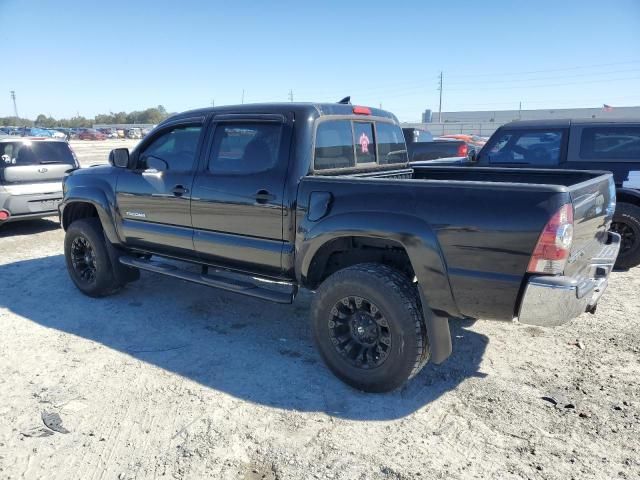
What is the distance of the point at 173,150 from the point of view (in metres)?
4.56

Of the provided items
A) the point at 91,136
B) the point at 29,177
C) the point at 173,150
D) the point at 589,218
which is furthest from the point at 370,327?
the point at 91,136

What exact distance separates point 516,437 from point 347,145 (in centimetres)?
249

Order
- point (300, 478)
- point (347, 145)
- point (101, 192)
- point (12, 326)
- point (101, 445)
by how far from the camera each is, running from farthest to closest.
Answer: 1. point (101, 192)
2. point (12, 326)
3. point (347, 145)
4. point (101, 445)
5. point (300, 478)

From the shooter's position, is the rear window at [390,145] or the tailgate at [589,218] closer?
the tailgate at [589,218]

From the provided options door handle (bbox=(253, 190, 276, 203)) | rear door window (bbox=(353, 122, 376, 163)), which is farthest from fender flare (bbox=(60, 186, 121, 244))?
rear door window (bbox=(353, 122, 376, 163))

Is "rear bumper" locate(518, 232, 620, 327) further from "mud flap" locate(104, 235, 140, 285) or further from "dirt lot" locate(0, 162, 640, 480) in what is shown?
"mud flap" locate(104, 235, 140, 285)

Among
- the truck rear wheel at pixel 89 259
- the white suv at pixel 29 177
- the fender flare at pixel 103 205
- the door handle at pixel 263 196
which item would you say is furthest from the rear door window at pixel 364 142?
the white suv at pixel 29 177

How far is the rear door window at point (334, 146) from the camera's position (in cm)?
380

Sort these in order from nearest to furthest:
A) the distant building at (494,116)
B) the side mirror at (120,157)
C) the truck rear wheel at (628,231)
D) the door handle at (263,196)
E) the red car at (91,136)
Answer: the door handle at (263,196) → the side mirror at (120,157) → the truck rear wheel at (628,231) → the distant building at (494,116) → the red car at (91,136)

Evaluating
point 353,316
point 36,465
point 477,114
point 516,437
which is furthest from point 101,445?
point 477,114

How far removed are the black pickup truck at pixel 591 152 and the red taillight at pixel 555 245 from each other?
4066 mm

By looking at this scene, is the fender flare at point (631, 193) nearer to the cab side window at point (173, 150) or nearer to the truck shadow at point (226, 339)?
the truck shadow at point (226, 339)

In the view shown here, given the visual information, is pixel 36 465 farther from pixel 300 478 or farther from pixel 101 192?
pixel 101 192

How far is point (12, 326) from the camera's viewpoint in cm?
450
